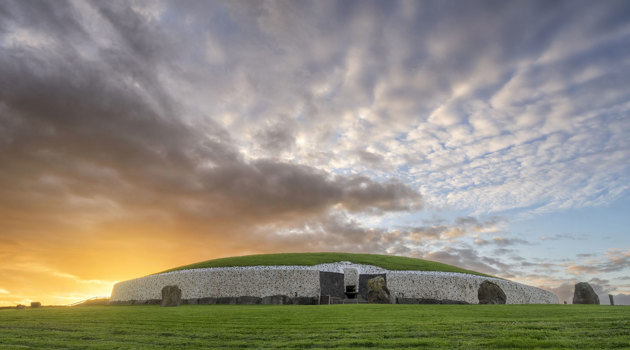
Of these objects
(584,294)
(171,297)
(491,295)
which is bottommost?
(171,297)

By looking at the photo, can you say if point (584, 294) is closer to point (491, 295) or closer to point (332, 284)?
point (491, 295)

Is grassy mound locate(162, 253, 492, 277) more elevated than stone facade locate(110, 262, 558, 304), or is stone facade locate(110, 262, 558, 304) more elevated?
grassy mound locate(162, 253, 492, 277)

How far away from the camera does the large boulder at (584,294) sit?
3259cm

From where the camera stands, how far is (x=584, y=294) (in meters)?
32.9

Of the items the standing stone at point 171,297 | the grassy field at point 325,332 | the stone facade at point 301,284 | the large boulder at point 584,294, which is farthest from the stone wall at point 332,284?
the large boulder at point 584,294

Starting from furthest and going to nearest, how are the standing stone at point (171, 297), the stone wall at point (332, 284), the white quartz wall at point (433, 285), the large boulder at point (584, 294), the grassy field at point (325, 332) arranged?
1. the white quartz wall at point (433, 285)
2. the stone wall at point (332, 284)
3. the large boulder at point (584, 294)
4. the standing stone at point (171, 297)
5. the grassy field at point (325, 332)

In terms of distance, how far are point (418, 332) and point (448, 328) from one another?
143 centimetres

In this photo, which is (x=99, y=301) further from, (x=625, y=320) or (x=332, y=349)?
(x=625, y=320)

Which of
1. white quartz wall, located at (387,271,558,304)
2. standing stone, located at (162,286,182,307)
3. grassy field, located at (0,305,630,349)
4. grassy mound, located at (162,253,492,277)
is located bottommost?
grassy field, located at (0,305,630,349)

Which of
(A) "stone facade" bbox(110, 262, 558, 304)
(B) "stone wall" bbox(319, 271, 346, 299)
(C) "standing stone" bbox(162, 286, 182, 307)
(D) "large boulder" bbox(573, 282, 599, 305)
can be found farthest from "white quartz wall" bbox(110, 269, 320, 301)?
(D) "large boulder" bbox(573, 282, 599, 305)

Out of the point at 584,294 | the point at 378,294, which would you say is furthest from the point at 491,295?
the point at 378,294

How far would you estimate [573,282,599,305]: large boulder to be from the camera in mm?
32594

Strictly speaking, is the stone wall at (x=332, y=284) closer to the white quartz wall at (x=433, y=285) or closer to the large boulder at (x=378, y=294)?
the white quartz wall at (x=433, y=285)

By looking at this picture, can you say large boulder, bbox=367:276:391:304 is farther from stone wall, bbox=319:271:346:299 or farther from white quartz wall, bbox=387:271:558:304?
stone wall, bbox=319:271:346:299
